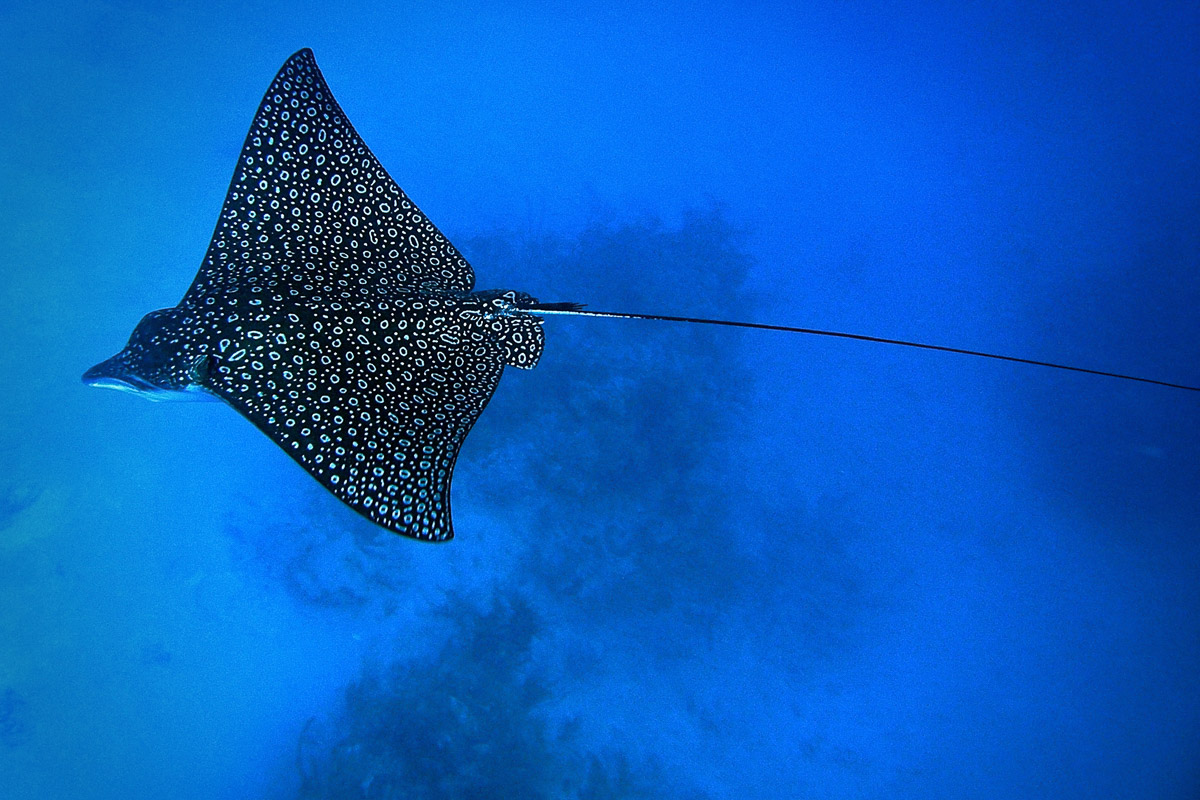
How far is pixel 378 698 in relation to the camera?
2.59m

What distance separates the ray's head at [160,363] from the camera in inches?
78.7

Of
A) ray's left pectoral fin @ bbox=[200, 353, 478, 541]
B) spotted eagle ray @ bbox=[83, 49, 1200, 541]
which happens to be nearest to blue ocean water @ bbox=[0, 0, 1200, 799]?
spotted eagle ray @ bbox=[83, 49, 1200, 541]

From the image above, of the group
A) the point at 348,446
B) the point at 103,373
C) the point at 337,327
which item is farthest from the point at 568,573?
the point at 103,373

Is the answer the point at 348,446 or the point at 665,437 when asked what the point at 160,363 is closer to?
the point at 348,446

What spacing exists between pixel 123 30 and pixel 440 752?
175 inches

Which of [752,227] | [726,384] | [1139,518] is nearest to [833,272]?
[752,227]

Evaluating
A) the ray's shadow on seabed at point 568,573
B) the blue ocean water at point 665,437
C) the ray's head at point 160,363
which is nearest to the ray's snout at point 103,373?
the ray's head at point 160,363

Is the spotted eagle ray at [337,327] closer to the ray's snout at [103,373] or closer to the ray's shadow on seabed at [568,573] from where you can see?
the ray's snout at [103,373]

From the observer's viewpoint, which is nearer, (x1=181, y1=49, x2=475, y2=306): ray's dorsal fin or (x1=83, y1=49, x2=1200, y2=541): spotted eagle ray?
(x1=83, y1=49, x2=1200, y2=541): spotted eagle ray

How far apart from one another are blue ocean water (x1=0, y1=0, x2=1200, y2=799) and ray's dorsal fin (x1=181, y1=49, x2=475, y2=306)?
766mm

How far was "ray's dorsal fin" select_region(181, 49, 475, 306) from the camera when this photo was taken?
227 centimetres

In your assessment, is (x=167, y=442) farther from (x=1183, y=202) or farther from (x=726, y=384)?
(x=1183, y=202)

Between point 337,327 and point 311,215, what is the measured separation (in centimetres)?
60

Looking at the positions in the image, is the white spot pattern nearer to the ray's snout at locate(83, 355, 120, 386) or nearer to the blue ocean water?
the ray's snout at locate(83, 355, 120, 386)
